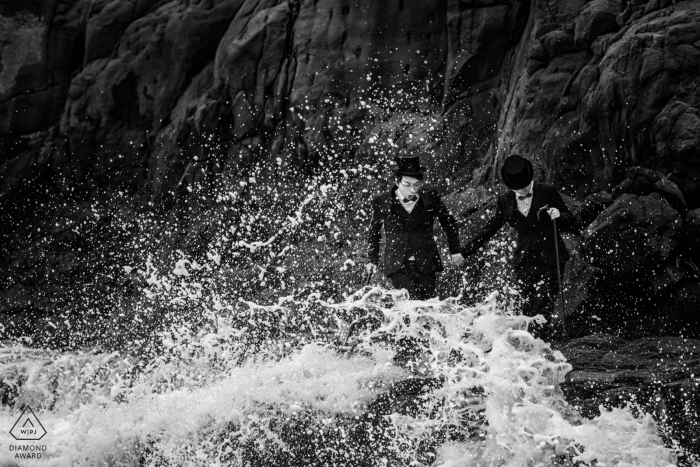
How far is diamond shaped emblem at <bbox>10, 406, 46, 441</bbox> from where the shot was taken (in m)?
6.65

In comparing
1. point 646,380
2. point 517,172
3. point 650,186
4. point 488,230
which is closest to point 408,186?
point 488,230

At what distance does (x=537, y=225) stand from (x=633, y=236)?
A: 87cm

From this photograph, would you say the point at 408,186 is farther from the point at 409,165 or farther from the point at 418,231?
the point at 418,231

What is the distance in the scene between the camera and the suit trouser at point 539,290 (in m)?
6.23

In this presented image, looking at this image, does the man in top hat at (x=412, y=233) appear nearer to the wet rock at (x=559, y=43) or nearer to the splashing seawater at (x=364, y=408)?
the splashing seawater at (x=364, y=408)

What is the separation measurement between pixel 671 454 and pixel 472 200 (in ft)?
13.8

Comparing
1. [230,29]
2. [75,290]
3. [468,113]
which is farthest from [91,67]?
[468,113]

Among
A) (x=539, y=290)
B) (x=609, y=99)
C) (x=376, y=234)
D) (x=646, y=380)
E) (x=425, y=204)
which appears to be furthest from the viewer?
(x=609, y=99)

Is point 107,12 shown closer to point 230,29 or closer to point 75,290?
point 230,29

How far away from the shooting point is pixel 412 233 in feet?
21.0

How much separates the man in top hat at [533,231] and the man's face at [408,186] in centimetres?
58

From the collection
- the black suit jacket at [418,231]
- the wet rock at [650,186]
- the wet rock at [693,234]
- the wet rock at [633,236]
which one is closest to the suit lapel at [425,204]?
the black suit jacket at [418,231]

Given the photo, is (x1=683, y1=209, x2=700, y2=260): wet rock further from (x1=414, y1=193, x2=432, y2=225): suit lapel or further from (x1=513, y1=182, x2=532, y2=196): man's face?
(x1=414, y1=193, x2=432, y2=225): suit lapel

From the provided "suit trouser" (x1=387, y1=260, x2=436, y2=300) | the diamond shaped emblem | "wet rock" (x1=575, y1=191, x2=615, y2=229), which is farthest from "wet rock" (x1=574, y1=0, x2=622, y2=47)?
the diamond shaped emblem
